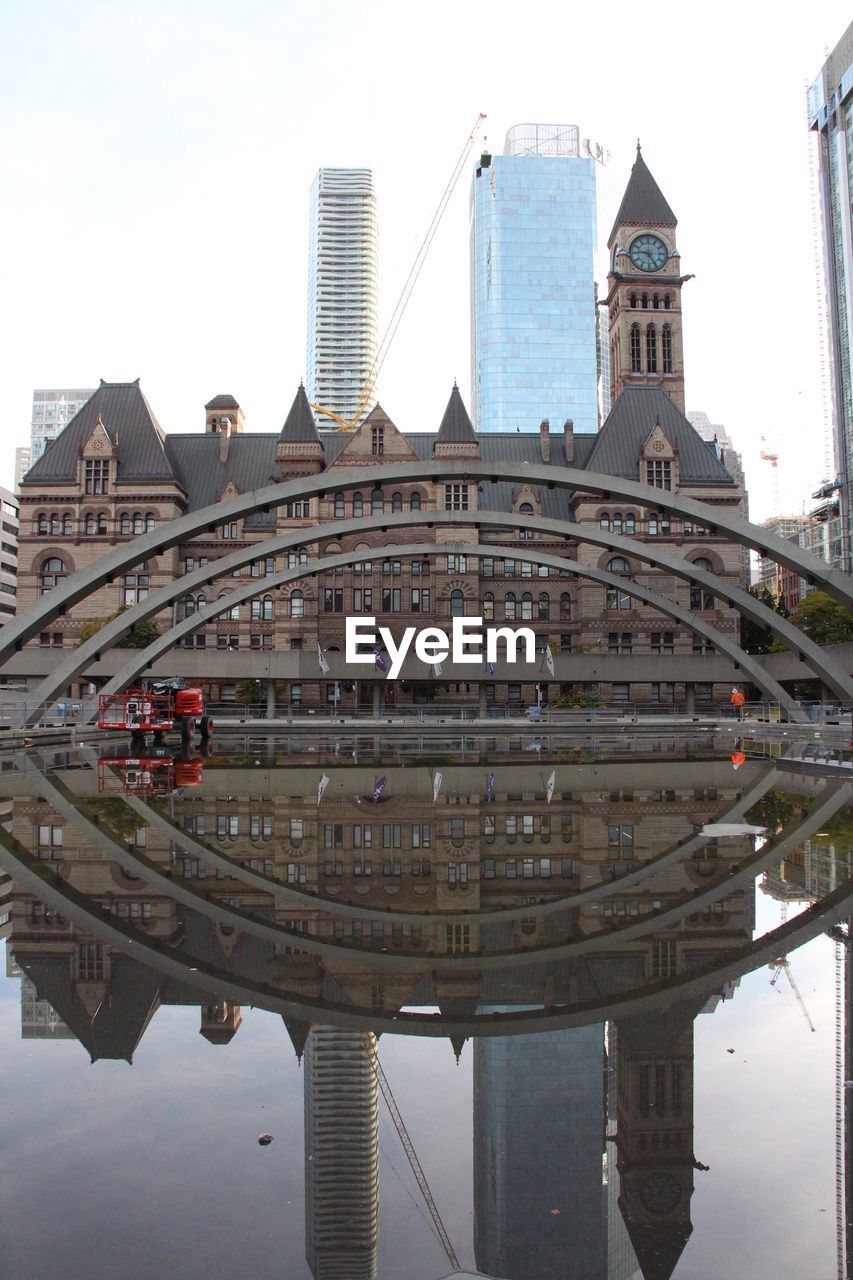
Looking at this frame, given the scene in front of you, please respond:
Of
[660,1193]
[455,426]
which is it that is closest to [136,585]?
[455,426]

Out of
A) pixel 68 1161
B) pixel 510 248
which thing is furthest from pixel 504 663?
pixel 510 248

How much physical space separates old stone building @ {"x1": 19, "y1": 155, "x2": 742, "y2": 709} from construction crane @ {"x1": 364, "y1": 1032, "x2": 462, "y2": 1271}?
180ft

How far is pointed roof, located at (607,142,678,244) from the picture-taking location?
80562 millimetres

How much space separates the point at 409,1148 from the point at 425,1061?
89 centimetres

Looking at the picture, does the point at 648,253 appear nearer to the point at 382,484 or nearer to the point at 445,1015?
the point at 382,484

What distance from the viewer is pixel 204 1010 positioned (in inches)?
233

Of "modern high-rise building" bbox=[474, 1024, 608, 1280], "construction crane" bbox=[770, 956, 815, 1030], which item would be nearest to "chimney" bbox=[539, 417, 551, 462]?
"construction crane" bbox=[770, 956, 815, 1030]

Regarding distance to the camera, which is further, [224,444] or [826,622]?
[224,444]

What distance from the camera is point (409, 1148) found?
170 inches

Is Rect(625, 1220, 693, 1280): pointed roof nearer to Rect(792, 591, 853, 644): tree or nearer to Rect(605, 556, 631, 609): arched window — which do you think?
Rect(605, 556, 631, 609): arched window

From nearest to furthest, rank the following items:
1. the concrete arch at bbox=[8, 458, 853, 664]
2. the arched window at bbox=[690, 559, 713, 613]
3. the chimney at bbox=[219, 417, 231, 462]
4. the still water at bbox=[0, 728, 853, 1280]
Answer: the still water at bbox=[0, 728, 853, 1280] → the concrete arch at bbox=[8, 458, 853, 664] → the arched window at bbox=[690, 559, 713, 613] → the chimney at bbox=[219, 417, 231, 462]

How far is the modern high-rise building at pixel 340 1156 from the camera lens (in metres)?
3.51

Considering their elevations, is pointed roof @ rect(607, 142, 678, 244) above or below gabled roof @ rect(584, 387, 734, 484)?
above

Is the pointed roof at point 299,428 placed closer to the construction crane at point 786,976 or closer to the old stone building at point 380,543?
the old stone building at point 380,543
